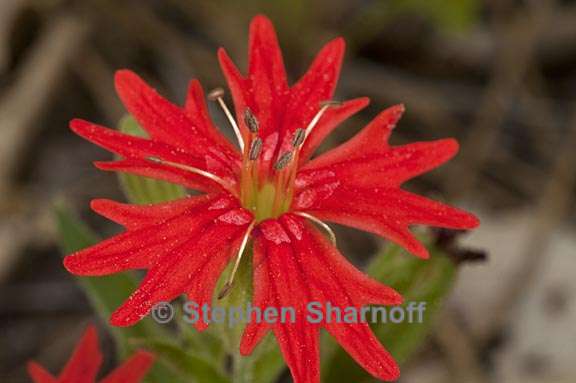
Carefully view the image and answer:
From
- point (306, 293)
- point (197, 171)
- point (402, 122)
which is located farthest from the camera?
point (402, 122)

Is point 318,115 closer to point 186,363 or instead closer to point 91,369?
point 186,363

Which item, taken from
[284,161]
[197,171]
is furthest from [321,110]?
[197,171]

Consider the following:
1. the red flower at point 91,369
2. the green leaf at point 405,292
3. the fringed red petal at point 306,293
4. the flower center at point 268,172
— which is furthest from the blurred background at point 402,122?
the fringed red petal at point 306,293

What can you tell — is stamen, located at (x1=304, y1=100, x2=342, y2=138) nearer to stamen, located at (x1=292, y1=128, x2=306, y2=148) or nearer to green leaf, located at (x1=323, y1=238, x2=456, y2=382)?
stamen, located at (x1=292, y1=128, x2=306, y2=148)

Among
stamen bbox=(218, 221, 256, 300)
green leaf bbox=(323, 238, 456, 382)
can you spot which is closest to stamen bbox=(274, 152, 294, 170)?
stamen bbox=(218, 221, 256, 300)

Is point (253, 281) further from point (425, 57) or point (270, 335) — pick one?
point (425, 57)

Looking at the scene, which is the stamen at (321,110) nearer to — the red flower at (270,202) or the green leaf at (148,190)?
the red flower at (270,202)

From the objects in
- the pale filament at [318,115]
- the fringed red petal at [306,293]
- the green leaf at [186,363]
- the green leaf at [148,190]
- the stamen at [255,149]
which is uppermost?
the pale filament at [318,115]
